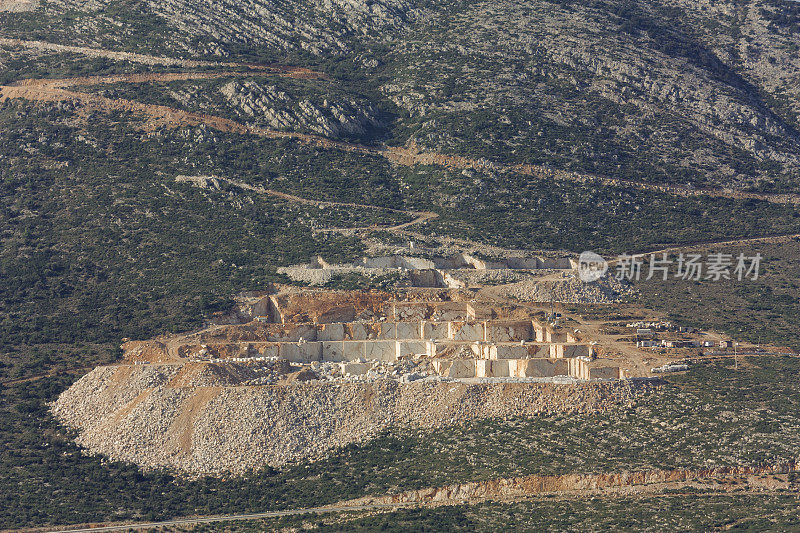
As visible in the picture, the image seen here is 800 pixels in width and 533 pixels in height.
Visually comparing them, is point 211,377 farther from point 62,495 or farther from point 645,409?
point 645,409

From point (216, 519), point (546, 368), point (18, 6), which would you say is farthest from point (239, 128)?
point (216, 519)

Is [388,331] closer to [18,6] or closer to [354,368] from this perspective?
[354,368]

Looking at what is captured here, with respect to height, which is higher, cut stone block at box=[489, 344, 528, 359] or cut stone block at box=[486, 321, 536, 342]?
cut stone block at box=[486, 321, 536, 342]

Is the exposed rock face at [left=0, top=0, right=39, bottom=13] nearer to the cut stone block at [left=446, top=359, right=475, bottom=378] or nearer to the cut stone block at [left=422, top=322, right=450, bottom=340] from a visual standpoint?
the cut stone block at [left=422, top=322, right=450, bottom=340]

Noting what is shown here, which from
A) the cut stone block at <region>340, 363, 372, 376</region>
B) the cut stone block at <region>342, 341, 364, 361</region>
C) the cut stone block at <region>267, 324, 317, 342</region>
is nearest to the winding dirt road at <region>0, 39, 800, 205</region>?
the cut stone block at <region>267, 324, 317, 342</region>

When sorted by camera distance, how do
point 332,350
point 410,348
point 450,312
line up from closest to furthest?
point 332,350 → point 410,348 → point 450,312

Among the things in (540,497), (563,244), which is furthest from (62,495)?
(563,244)

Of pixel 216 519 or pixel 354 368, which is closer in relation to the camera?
pixel 216 519

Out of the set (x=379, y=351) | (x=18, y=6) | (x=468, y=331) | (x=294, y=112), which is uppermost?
(x=18, y=6)
